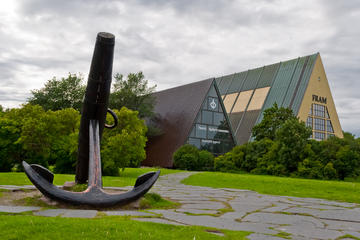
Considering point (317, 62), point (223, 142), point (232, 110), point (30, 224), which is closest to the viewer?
point (30, 224)

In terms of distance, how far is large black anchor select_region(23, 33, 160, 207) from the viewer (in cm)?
532

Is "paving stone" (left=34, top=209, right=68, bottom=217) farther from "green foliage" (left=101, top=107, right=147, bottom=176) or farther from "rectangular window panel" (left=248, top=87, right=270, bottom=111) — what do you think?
"rectangular window panel" (left=248, top=87, right=270, bottom=111)

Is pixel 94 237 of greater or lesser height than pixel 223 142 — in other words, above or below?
below

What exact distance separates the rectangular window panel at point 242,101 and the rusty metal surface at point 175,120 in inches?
539

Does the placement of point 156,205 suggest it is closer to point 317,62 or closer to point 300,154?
point 300,154

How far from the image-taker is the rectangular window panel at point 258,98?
47.0 m

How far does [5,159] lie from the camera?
818 inches

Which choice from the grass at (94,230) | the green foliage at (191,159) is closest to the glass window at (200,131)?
the green foliage at (191,159)

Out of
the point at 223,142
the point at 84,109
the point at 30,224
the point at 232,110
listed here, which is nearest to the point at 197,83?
the point at 223,142

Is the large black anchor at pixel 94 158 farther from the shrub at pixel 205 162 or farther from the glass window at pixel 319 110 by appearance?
the glass window at pixel 319 110

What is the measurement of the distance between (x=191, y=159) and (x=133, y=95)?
11484mm

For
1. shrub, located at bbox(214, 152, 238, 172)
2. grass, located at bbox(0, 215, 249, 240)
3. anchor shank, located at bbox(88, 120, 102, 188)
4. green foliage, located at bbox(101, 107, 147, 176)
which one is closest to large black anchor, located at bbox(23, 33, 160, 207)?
anchor shank, located at bbox(88, 120, 102, 188)

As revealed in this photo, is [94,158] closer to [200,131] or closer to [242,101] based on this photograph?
[200,131]

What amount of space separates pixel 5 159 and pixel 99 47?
17.8m
